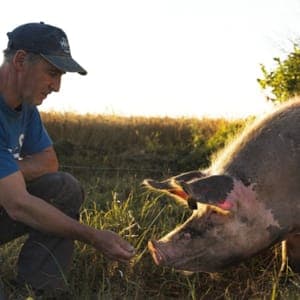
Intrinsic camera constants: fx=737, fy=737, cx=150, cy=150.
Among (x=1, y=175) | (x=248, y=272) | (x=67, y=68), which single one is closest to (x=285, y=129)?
(x=248, y=272)

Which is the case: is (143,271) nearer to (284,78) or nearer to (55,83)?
(55,83)

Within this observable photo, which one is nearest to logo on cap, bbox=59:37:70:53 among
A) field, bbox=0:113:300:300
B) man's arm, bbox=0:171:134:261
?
man's arm, bbox=0:171:134:261

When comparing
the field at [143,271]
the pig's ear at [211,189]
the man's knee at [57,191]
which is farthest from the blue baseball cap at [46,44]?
the field at [143,271]

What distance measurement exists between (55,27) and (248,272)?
217 cm

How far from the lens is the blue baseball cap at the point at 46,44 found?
4117mm

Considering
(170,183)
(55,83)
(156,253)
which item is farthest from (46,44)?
(156,253)

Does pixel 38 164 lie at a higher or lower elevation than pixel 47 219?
higher

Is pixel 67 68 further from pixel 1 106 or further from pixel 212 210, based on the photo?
pixel 212 210

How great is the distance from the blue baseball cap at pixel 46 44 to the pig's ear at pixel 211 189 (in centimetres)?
91

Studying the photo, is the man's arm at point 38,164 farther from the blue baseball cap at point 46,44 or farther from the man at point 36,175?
the blue baseball cap at point 46,44

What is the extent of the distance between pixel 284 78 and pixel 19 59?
664cm

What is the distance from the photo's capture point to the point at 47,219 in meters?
4.00

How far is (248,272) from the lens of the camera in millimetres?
5129

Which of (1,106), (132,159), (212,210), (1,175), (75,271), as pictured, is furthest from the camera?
(132,159)
